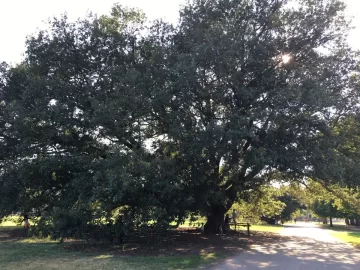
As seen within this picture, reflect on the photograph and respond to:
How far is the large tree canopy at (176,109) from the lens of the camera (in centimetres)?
1453

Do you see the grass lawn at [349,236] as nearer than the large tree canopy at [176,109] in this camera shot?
No

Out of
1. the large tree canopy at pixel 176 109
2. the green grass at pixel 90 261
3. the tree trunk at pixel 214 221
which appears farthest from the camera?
the tree trunk at pixel 214 221

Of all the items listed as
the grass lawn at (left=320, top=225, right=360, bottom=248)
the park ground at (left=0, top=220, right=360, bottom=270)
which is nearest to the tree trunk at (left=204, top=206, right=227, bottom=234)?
the park ground at (left=0, top=220, right=360, bottom=270)

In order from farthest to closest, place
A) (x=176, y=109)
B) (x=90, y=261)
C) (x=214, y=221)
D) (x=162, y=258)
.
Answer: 1. (x=214, y=221)
2. (x=176, y=109)
3. (x=162, y=258)
4. (x=90, y=261)

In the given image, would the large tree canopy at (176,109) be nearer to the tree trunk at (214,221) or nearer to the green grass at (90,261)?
the green grass at (90,261)

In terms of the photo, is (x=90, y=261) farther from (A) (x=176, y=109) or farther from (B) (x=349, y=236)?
(B) (x=349, y=236)

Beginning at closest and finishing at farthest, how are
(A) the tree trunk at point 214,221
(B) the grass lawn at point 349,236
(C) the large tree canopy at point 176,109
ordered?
(C) the large tree canopy at point 176,109 < (B) the grass lawn at point 349,236 < (A) the tree trunk at point 214,221

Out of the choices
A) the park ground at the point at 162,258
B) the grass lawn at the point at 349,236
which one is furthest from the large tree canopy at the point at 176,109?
the grass lawn at the point at 349,236

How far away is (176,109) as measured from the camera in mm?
16172

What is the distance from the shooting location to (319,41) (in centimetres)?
1752

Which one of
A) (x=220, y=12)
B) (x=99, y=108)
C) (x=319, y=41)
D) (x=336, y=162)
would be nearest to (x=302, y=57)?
(x=319, y=41)

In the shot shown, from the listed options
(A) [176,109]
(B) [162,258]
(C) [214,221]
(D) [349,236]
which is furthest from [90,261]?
(D) [349,236]

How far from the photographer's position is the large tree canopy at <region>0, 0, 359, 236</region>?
14531mm

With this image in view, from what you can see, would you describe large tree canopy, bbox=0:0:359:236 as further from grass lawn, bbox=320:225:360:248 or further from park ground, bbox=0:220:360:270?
grass lawn, bbox=320:225:360:248
